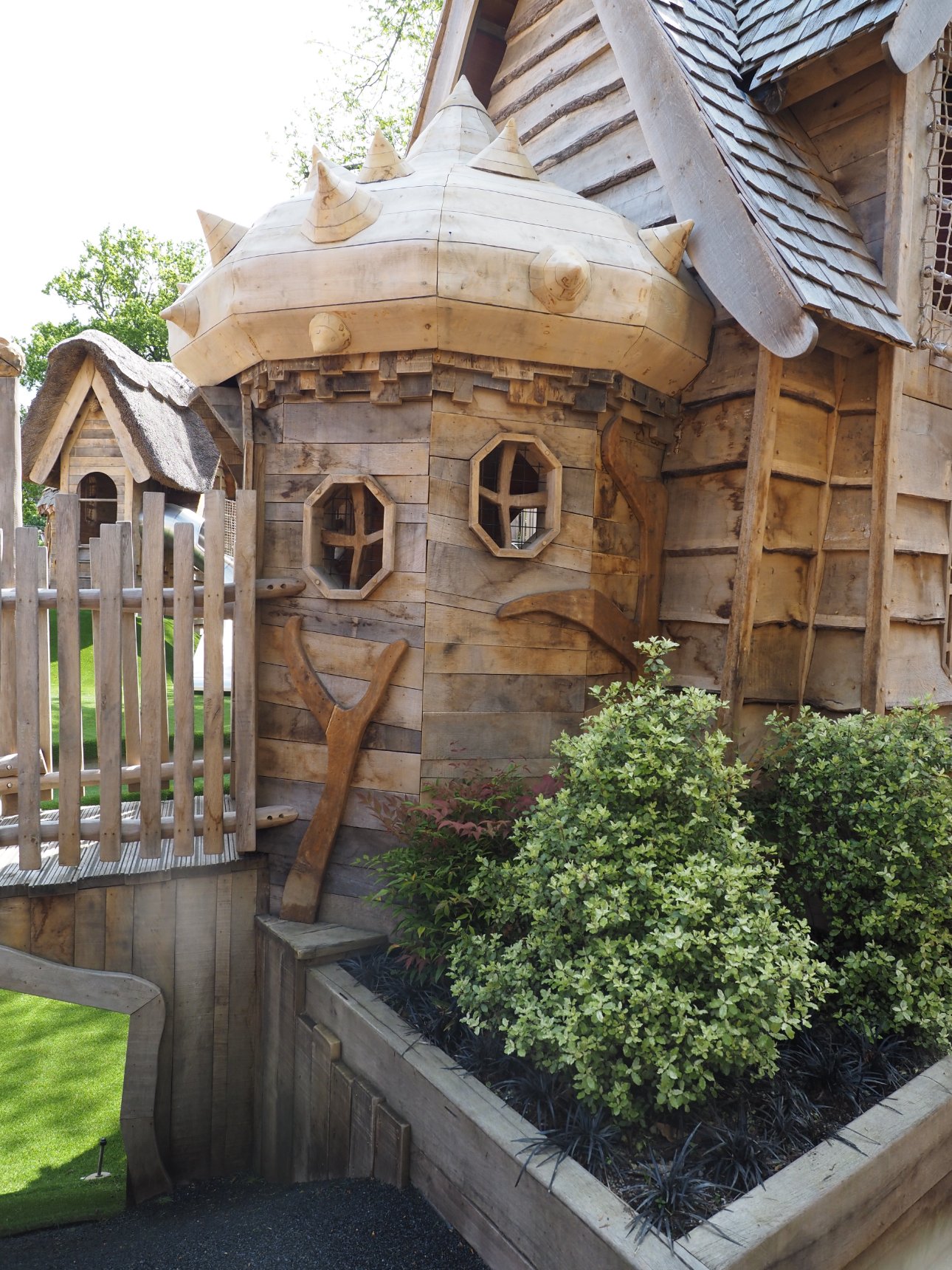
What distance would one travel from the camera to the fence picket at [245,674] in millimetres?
3973

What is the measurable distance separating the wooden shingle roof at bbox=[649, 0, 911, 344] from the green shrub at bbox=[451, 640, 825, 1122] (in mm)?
1929

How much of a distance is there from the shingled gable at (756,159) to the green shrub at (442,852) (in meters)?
2.35

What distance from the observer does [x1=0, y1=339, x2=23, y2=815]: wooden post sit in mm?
3945

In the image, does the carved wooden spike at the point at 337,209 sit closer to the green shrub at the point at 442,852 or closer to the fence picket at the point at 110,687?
the fence picket at the point at 110,687

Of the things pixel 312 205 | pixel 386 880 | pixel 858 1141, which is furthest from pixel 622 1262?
pixel 312 205

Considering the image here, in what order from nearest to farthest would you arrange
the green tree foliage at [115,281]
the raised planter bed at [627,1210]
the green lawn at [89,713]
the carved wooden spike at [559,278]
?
the raised planter bed at [627,1210] < the carved wooden spike at [559,278] < the green lawn at [89,713] < the green tree foliage at [115,281]

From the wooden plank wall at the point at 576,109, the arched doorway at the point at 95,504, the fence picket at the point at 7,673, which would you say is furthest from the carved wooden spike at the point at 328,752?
the arched doorway at the point at 95,504

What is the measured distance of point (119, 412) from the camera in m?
13.9

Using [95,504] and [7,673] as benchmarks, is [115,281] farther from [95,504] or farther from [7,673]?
[7,673]

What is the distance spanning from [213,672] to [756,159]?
366 centimetres

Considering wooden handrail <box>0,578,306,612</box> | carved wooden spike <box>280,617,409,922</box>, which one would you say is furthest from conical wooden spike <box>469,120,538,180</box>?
carved wooden spike <box>280,617,409,922</box>

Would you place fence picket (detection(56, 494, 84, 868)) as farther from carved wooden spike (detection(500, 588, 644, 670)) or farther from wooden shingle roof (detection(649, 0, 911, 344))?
wooden shingle roof (detection(649, 0, 911, 344))

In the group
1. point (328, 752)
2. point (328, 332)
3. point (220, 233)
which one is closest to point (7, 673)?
point (328, 752)

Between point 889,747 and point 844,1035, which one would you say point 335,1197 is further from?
point 889,747
